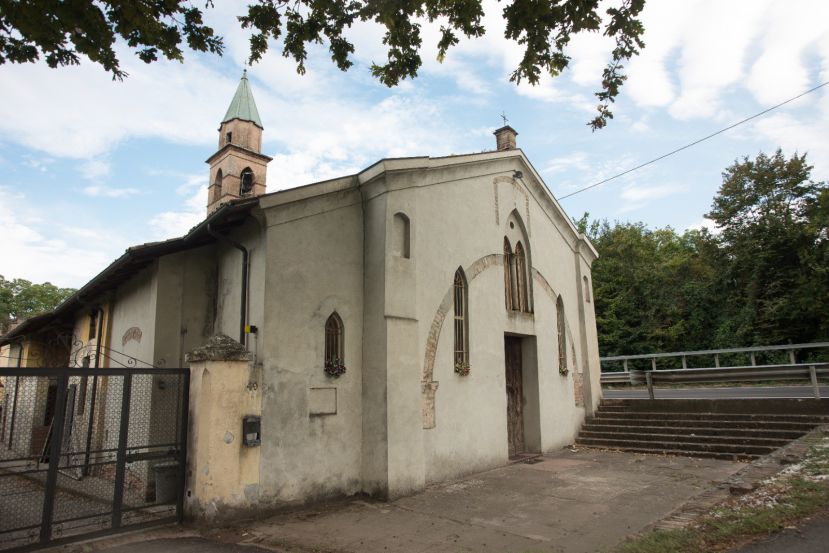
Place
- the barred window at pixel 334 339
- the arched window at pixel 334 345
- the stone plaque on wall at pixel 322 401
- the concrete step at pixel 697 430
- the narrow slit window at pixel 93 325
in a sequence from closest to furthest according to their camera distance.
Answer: the stone plaque on wall at pixel 322 401, the arched window at pixel 334 345, the barred window at pixel 334 339, the concrete step at pixel 697 430, the narrow slit window at pixel 93 325

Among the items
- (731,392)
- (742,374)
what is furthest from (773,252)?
(742,374)

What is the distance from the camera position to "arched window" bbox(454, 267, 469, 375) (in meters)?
9.95

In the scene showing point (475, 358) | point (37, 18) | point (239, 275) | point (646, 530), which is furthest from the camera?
point (475, 358)

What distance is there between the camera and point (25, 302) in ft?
143

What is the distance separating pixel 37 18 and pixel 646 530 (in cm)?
760

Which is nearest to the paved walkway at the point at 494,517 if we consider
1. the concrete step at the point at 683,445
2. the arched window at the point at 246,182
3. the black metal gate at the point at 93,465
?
the black metal gate at the point at 93,465

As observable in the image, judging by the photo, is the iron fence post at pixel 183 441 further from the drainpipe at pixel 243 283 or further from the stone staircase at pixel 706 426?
the stone staircase at pixel 706 426

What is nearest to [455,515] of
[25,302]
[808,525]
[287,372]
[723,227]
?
[287,372]

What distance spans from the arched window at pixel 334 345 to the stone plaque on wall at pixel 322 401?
0.98ft

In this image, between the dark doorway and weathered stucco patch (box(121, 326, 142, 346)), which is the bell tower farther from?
the dark doorway

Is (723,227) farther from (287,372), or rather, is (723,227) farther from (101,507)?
(101,507)

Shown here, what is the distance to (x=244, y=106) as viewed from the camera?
83.5ft

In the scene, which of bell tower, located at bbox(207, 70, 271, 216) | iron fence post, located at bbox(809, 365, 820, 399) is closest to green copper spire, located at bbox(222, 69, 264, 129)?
bell tower, located at bbox(207, 70, 271, 216)

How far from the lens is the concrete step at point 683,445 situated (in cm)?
985
